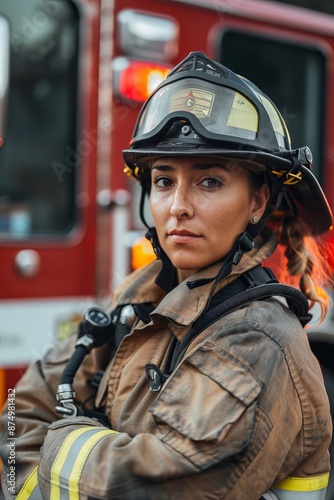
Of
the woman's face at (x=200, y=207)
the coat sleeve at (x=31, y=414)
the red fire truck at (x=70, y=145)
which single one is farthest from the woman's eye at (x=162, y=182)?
the red fire truck at (x=70, y=145)

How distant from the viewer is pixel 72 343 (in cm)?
221

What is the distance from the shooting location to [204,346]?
1.63 m

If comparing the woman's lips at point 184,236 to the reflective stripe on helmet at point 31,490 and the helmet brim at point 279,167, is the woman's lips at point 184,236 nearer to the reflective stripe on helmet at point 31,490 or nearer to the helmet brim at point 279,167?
the helmet brim at point 279,167

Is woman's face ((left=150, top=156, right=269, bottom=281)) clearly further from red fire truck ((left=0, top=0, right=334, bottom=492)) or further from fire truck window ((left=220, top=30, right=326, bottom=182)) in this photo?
fire truck window ((left=220, top=30, right=326, bottom=182))

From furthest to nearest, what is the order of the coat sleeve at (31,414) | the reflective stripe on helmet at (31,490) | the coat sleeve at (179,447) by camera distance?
the coat sleeve at (31,414) < the reflective stripe on helmet at (31,490) < the coat sleeve at (179,447)

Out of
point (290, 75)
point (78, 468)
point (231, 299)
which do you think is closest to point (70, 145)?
point (290, 75)

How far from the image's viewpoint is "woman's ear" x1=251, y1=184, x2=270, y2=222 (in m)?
1.90

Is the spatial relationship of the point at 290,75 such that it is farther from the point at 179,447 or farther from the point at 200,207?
the point at 179,447

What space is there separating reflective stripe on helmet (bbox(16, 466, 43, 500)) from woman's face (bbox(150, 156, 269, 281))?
2.21ft

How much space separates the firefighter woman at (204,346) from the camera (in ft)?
4.97

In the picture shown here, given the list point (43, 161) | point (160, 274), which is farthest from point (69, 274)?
point (160, 274)

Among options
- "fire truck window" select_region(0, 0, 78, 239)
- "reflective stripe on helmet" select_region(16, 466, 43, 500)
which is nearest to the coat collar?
"reflective stripe on helmet" select_region(16, 466, 43, 500)

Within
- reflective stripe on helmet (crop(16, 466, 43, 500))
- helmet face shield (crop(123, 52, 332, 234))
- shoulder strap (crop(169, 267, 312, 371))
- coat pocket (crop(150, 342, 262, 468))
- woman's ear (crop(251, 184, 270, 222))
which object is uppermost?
helmet face shield (crop(123, 52, 332, 234))

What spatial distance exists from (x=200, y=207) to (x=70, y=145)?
6.67ft
